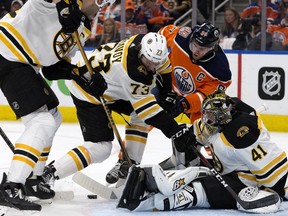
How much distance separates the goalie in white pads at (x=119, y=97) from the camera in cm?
425

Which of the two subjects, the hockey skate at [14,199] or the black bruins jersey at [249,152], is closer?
the hockey skate at [14,199]

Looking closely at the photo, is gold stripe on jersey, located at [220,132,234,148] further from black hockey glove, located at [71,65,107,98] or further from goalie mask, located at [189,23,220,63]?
goalie mask, located at [189,23,220,63]

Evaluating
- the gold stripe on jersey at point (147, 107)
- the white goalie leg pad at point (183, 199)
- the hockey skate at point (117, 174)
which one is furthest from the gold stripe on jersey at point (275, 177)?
the hockey skate at point (117, 174)

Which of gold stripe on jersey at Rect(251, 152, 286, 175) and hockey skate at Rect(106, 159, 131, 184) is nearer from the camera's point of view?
gold stripe on jersey at Rect(251, 152, 286, 175)

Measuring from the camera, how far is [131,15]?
779 centimetres

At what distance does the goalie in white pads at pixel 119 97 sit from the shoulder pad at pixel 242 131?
0.78ft

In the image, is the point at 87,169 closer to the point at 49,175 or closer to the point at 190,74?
the point at 190,74

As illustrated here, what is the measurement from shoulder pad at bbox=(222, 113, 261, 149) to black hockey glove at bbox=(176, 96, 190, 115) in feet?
2.68

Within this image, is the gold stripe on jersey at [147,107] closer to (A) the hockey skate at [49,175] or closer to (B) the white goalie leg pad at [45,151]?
(B) the white goalie leg pad at [45,151]

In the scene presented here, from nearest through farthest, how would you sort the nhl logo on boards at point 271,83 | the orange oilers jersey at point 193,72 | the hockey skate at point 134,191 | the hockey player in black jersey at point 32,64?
the hockey player in black jersey at point 32,64 < the hockey skate at point 134,191 < the orange oilers jersey at point 193,72 < the nhl logo on boards at point 271,83

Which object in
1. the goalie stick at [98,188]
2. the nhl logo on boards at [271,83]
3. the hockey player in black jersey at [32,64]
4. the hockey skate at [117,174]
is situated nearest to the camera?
the hockey player in black jersey at [32,64]

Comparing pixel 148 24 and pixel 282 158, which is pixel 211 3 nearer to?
pixel 148 24

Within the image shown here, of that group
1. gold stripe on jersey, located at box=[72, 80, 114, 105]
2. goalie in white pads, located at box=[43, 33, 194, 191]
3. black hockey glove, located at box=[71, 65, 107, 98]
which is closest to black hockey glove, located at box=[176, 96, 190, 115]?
goalie in white pads, located at box=[43, 33, 194, 191]

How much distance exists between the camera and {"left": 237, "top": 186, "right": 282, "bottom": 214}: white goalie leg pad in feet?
Result: 13.3
